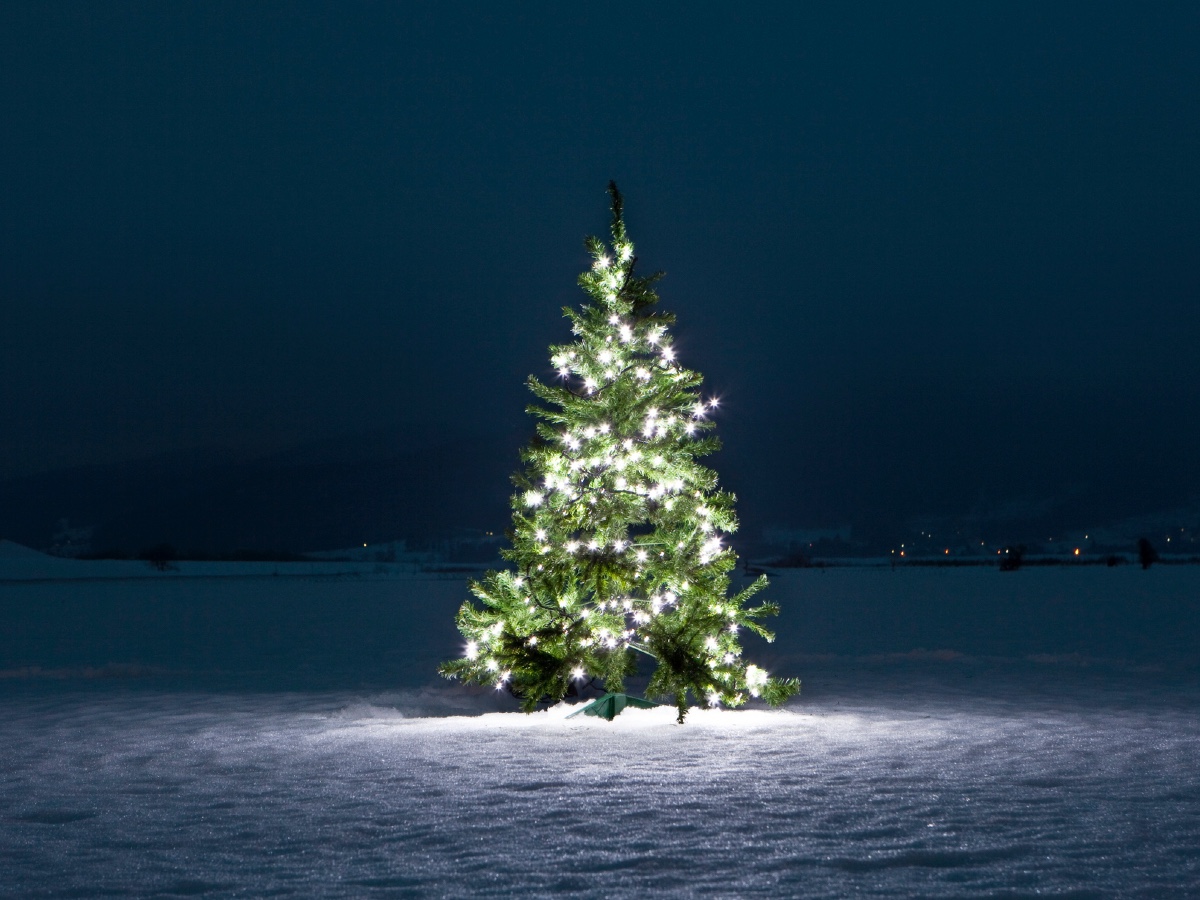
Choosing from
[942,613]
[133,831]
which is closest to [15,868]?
[133,831]

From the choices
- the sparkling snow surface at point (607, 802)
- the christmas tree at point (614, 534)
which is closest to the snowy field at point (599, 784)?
the sparkling snow surface at point (607, 802)

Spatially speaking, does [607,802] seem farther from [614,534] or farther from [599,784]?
[614,534]

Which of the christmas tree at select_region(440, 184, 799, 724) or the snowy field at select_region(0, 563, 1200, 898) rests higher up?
the christmas tree at select_region(440, 184, 799, 724)

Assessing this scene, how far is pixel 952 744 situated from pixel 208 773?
5.78m

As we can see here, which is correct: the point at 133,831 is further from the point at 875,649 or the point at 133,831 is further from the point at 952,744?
the point at 875,649

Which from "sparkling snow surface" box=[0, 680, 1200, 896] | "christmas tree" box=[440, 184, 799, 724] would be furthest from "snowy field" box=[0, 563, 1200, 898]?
"christmas tree" box=[440, 184, 799, 724]

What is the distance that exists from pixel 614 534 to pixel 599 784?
377 cm

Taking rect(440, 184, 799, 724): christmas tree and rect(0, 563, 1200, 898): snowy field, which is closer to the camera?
rect(0, 563, 1200, 898): snowy field

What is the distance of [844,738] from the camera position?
32.2 ft

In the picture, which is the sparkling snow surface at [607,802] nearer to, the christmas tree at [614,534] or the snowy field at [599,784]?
the snowy field at [599,784]

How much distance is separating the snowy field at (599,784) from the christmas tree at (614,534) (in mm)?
593

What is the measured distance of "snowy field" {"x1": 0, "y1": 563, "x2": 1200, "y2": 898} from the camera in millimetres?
5715

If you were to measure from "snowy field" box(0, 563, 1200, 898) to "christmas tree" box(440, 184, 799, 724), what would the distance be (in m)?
0.59

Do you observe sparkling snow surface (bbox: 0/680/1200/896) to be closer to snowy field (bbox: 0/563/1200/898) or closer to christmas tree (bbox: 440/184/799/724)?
snowy field (bbox: 0/563/1200/898)
